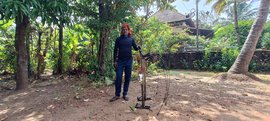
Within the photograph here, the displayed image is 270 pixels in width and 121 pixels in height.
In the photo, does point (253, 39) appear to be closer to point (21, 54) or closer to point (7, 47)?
point (21, 54)

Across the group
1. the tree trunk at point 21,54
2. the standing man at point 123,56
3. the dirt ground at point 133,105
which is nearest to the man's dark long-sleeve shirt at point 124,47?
the standing man at point 123,56

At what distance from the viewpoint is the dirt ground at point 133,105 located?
3.80 meters

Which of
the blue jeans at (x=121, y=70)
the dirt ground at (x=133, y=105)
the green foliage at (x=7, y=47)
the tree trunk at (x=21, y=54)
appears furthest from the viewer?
the green foliage at (x=7, y=47)

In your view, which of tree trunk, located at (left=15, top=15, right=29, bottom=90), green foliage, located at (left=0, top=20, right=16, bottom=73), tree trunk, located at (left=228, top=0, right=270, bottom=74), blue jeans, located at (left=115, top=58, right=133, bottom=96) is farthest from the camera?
green foliage, located at (left=0, top=20, right=16, bottom=73)

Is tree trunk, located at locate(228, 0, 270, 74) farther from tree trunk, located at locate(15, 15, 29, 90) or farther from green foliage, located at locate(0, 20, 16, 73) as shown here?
green foliage, located at locate(0, 20, 16, 73)

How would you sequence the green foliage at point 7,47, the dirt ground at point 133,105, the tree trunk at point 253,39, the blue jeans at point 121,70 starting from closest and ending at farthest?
1. the dirt ground at point 133,105
2. the blue jeans at point 121,70
3. the tree trunk at point 253,39
4. the green foliage at point 7,47

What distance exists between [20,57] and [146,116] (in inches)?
170

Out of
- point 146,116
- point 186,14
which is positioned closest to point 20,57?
point 146,116

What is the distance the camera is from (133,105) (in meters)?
4.35

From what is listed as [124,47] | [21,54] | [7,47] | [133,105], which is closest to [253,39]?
[124,47]

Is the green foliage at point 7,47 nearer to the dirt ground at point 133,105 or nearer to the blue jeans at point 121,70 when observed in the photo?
the dirt ground at point 133,105

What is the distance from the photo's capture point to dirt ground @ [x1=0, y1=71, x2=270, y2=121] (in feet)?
12.5

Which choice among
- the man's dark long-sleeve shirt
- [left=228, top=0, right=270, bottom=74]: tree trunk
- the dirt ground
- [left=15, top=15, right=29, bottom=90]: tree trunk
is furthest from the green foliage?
[left=228, top=0, right=270, bottom=74]: tree trunk

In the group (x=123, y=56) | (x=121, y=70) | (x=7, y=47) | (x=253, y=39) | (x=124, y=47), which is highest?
(x=253, y=39)
